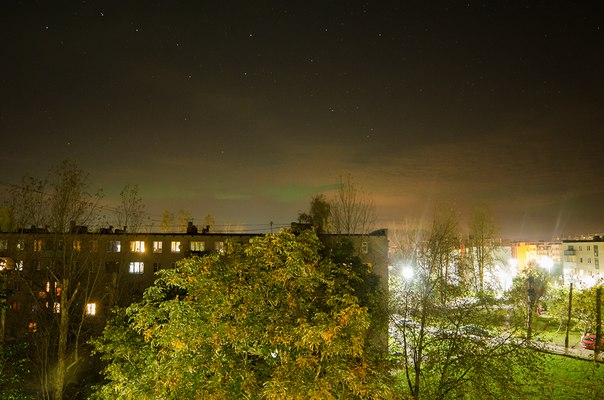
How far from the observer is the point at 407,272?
61.9 ft

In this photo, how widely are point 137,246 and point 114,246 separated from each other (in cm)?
218

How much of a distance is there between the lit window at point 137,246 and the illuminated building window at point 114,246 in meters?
1.13

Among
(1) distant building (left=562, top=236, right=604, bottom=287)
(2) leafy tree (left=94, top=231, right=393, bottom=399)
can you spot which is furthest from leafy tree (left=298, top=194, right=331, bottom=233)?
(1) distant building (left=562, top=236, right=604, bottom=287)

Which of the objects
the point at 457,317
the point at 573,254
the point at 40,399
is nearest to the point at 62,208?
the point at 40,399

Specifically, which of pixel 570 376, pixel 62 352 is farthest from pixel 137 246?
pixel 570 376

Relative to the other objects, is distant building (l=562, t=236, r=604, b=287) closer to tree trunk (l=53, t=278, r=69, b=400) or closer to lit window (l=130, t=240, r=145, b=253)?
lit window (l=130, t=240, r=145, b=253)

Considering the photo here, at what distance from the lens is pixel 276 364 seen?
10070mm

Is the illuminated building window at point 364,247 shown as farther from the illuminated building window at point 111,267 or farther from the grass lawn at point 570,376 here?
the illuminated building window at point 111,267

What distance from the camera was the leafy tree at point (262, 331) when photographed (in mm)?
8969

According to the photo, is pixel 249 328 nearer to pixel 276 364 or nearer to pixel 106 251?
pixel 276 364

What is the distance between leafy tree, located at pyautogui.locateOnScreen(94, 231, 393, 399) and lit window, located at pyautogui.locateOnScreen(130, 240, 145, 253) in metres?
33.6

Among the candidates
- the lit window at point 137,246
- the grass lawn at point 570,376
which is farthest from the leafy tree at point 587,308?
the lit window at point 137,246

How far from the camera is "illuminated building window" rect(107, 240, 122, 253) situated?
4158 centimetres

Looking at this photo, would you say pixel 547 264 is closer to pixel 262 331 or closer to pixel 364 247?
pixel 364 247
